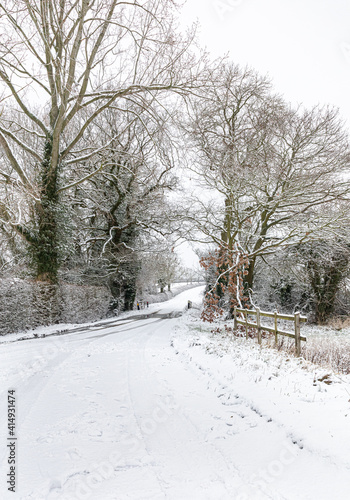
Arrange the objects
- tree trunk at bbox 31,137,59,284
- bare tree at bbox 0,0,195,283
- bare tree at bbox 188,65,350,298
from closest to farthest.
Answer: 1. bare tree at bbox 0,0,195,283
2. bare tree at bbox 188,65,350,298
3. tree trunk at bbox 31,137,59,284

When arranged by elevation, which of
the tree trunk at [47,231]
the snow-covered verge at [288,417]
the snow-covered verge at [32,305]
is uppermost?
the tree trunk at [47,231]

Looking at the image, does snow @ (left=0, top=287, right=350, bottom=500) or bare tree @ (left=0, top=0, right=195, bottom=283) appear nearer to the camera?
snow @ (left=0, top=287, right=350, bottom=500)

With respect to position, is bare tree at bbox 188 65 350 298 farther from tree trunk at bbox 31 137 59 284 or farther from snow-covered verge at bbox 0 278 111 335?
snow-covered verge at bbox 0 278 111 335

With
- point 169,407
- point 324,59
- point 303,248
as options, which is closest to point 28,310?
point 169,407

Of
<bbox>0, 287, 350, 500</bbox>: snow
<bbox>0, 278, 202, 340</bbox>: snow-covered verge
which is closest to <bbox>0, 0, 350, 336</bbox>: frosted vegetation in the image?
<bbox>0, 278, 202, 340</bbox>: snow-covered verge

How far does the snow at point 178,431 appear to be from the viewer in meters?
2.42

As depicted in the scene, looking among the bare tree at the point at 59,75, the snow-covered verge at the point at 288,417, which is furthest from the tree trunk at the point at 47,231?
the snow-covered verge at the point at 288,417

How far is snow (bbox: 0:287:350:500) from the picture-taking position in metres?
2.42

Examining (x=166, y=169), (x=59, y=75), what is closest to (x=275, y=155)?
(x=166, y=169)

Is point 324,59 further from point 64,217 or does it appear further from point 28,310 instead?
point 28,310

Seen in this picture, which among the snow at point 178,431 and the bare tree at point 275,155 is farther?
the bare tree at point 275,155

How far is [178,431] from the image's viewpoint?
3418 millimetres

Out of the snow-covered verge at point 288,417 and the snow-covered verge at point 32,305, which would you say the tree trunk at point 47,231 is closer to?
the snow-covered verge at point 32,305

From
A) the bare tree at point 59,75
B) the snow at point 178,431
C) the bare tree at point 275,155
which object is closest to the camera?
the snow at point 178,431
